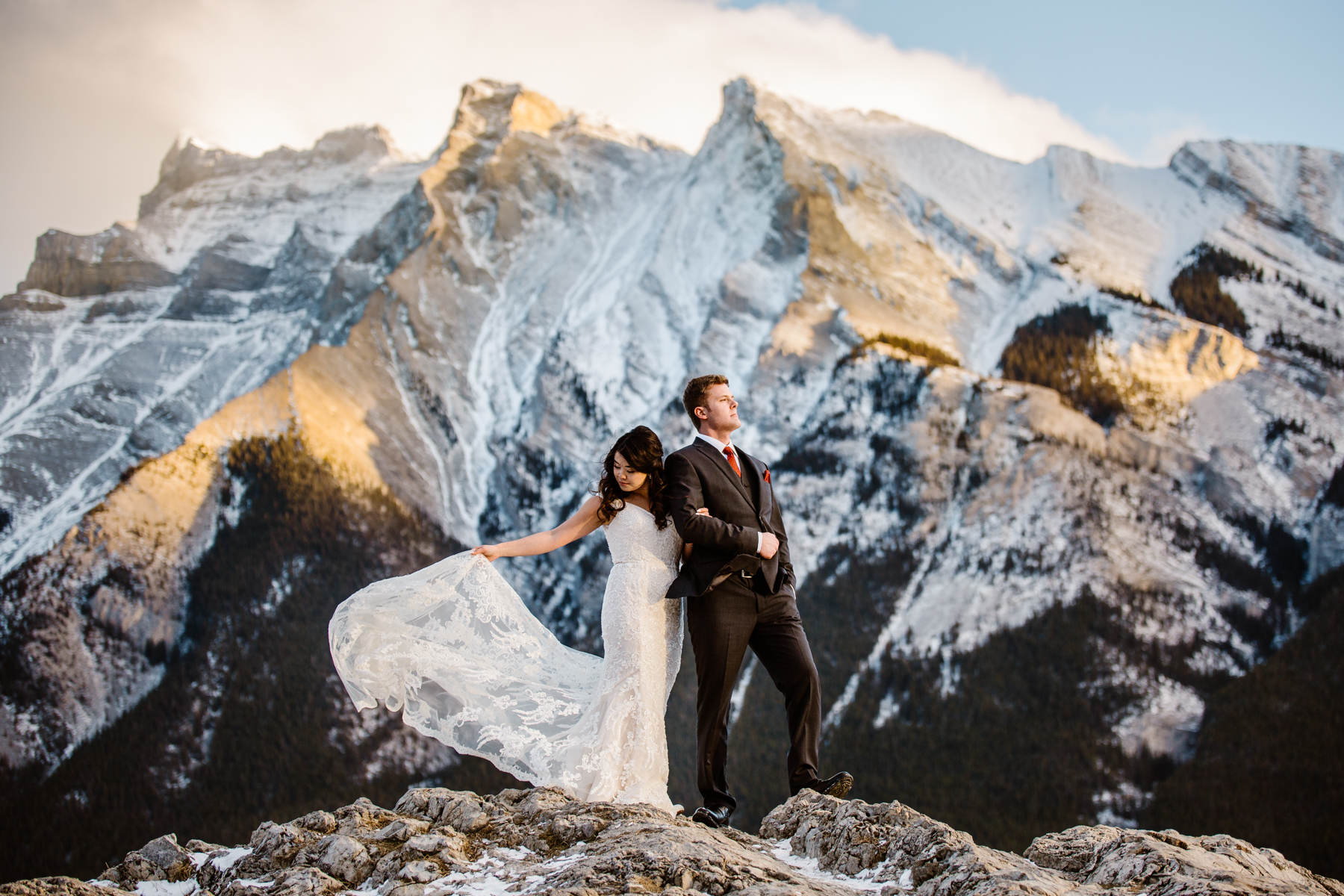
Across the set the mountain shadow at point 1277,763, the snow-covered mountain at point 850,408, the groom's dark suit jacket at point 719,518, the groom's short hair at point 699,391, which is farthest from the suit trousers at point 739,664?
the snow-covered mountain at point 850,408

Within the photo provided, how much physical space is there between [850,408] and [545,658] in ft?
408

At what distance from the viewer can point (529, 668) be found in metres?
11.2

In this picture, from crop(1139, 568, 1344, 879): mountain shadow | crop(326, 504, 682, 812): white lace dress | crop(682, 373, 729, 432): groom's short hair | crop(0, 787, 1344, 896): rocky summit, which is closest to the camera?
crop(0, 787, 1344, 896): rocky summit

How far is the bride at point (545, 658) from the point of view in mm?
10039

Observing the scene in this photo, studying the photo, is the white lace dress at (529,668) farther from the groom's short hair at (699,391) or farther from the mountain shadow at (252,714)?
the mountain shadow at (252,714)

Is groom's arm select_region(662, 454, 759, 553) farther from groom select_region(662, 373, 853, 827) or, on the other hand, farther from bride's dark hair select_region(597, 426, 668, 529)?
bride's dark hair select_region(597, 426, 668, 529)

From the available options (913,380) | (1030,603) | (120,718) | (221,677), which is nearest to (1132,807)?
(1030,603)

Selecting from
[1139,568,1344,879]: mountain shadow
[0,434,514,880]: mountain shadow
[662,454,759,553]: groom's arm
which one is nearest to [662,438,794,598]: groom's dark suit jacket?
[662,454,759,553]: groom's arm

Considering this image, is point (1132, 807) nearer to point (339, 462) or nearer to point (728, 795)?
point (728, 795)

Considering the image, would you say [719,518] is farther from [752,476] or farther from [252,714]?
[252,714]

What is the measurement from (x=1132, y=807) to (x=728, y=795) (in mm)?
86107

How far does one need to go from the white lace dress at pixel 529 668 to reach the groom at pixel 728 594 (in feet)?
1.56

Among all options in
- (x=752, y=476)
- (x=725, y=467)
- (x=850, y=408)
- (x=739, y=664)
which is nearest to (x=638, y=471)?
(x=725, y=467)

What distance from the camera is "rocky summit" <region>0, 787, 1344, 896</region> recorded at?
7.47 m
